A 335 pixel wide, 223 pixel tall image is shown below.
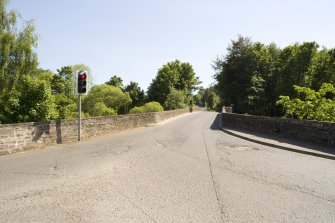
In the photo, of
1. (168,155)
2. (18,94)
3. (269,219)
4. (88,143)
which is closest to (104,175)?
(168,155)

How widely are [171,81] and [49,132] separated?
60.5 meters

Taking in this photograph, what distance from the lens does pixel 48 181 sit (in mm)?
6973

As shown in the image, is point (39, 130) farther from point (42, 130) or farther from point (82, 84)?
point (82, 84)

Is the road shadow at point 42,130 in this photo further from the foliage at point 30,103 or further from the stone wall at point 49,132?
the foliage at point 30,103

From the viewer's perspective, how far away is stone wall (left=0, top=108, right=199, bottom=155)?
35.2ft

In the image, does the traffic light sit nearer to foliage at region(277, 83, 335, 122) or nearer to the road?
the road

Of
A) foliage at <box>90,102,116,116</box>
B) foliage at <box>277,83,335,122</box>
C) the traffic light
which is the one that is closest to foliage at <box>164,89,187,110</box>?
foliage at <box>90,102,116,116</box>

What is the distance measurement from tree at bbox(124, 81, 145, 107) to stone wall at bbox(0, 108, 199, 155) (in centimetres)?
5530

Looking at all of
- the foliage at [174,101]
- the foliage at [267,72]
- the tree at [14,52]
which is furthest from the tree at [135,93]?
the tree at [14,52]

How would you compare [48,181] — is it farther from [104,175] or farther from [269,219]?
[269,219]

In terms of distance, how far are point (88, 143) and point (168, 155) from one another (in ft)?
16.0

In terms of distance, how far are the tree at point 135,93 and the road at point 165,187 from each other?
64062 millimetres

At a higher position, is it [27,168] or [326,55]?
[326,55]

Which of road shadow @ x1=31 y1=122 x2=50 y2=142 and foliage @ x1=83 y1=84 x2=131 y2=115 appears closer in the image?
road shadow @ x1=31 y1=122 x2=50 y2=142
